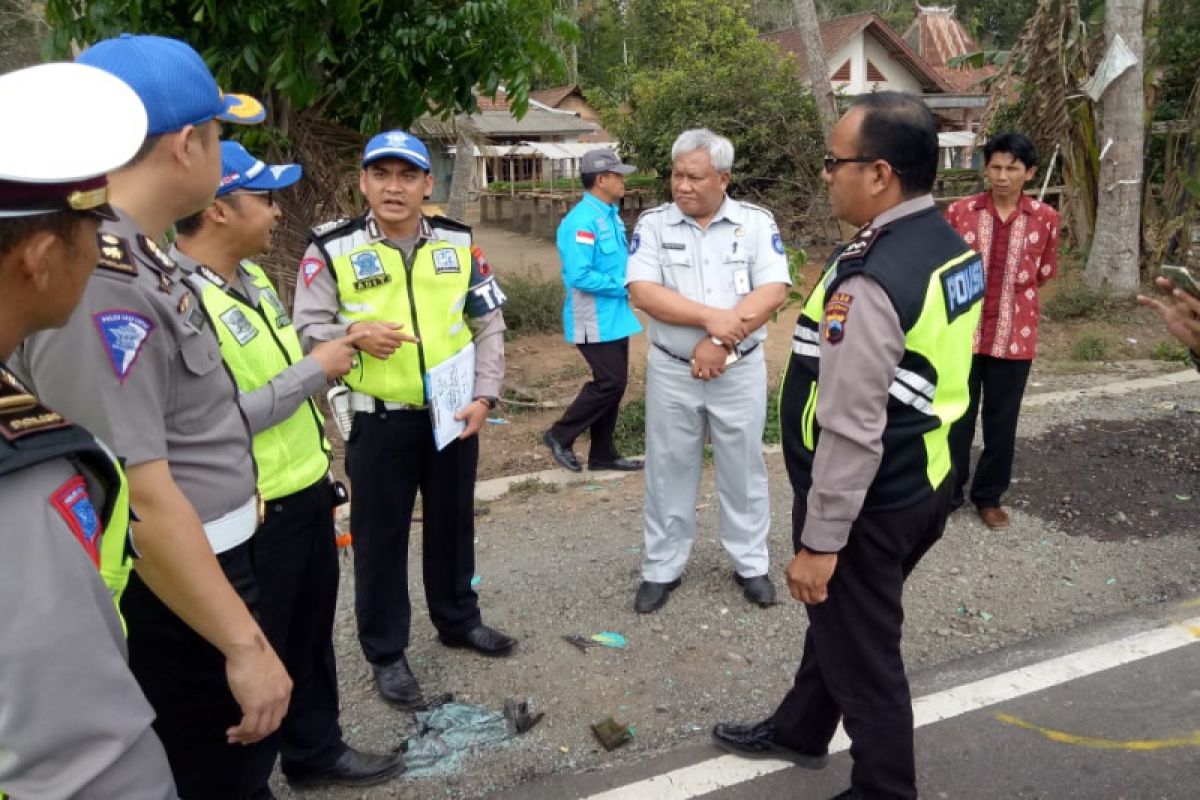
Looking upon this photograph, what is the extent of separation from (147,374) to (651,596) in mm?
2653

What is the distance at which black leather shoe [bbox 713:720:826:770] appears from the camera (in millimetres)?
2971

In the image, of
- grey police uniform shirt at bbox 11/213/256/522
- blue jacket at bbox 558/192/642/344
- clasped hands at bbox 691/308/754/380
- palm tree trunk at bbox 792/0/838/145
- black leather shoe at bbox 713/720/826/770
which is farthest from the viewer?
palm tree trunk at bbox 792/0/838/145

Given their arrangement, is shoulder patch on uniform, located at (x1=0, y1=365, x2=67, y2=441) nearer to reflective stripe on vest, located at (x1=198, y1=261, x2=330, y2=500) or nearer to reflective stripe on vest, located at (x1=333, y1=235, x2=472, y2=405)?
reflective stripe on vest, located at (x1=198, y1=261, x2=330, y2=500)

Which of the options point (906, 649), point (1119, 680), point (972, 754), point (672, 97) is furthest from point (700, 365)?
point (672, 97)

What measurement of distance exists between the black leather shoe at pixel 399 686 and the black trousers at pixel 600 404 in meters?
2.87

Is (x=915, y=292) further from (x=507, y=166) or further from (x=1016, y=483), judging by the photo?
(x=507, y=166)

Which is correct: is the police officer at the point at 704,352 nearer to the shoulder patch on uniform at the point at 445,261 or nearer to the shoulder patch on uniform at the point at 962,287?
the shoulder patch on uniform at the point at 445,261

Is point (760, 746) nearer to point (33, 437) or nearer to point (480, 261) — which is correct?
point (480, 261)

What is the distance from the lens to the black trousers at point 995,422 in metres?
4.80

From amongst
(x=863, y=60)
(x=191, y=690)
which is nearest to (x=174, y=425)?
(x=191, y=690)

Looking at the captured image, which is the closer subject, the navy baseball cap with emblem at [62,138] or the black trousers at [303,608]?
the navy baseball cap with emblem at [62,138]

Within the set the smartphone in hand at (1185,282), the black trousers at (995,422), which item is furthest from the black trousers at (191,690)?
the black trousers at (995,422)

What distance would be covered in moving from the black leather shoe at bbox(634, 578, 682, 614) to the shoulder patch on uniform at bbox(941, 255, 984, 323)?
202cm

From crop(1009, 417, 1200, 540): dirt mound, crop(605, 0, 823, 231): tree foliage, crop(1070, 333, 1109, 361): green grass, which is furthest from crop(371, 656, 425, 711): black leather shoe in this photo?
crop(605, 0, 823, 231): tree foliage
